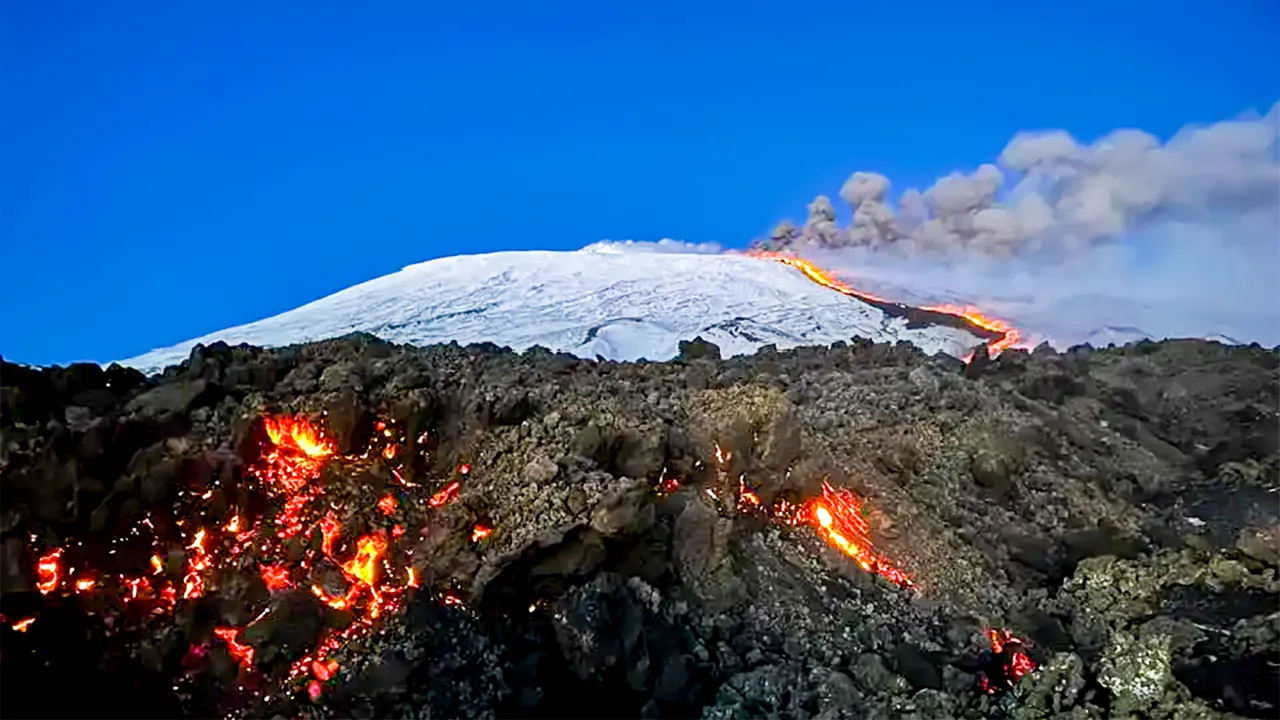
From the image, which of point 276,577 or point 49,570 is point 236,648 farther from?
point 49,570

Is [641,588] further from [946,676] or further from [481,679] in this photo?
[946,676]

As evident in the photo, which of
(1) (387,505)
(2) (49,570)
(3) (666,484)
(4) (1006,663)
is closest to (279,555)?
(1) (387,505)

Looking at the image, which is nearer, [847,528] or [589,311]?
[847,528]

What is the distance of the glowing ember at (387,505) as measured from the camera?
689 centimetres

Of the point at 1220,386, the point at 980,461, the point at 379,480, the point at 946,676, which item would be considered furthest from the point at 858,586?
the point at 1220,386

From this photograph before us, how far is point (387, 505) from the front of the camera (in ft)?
22.7

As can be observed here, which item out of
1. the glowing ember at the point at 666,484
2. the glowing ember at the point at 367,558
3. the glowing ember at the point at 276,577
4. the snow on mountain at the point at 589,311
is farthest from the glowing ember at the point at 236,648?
the snow on mountain at the point at 589,311

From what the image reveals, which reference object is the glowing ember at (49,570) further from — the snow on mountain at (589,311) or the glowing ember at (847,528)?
the snow on mountain at (589,311)

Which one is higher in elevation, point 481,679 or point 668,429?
point 668,429

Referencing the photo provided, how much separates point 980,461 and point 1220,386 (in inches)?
197

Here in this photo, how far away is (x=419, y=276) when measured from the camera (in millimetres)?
22875

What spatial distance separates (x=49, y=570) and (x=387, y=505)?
5.85ft

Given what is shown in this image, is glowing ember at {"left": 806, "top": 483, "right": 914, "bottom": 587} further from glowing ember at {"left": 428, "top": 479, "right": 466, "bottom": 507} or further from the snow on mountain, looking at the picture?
the snow on mountain

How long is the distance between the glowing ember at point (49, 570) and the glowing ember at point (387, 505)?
Result: 1.68m
